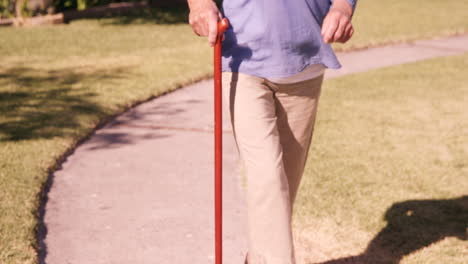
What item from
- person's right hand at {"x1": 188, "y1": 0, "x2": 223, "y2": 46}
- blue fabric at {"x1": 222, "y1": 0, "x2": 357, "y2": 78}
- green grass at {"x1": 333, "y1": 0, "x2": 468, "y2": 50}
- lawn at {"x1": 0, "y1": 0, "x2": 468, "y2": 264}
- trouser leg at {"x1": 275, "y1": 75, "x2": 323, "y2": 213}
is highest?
person's right hand at {"x1": 188, "y1": 0, "x2": 223, "y2": 46}

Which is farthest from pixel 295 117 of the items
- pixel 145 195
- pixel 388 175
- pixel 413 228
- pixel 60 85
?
pixel 60 85

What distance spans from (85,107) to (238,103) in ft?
13.2

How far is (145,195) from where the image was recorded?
4.43 metres

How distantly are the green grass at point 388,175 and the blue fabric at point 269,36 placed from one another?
139 centimetres

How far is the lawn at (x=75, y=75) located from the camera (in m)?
4.45

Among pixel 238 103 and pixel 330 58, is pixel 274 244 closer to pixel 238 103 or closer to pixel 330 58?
pixel 238 103

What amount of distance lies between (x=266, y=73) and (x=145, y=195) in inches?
84.0

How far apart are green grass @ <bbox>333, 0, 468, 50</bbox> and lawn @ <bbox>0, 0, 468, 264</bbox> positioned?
0.03 m

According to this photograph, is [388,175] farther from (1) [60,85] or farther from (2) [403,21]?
(2) [403,21]

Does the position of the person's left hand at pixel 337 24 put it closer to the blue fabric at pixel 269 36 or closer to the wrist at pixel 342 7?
the wrist at pixel 342 7

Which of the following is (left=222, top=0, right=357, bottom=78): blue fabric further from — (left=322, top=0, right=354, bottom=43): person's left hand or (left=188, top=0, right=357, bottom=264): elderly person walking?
(left=322, top=0, right=354, bottom=43): person's left hand

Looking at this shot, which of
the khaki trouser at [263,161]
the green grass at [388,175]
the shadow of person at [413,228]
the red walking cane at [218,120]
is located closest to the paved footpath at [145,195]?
the green grass at [388,175]

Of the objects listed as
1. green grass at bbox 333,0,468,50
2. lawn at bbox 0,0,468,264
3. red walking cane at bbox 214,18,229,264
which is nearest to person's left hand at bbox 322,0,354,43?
red walking cane at bbox 214,18,229,264

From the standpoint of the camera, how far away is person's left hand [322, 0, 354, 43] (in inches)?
96.3
